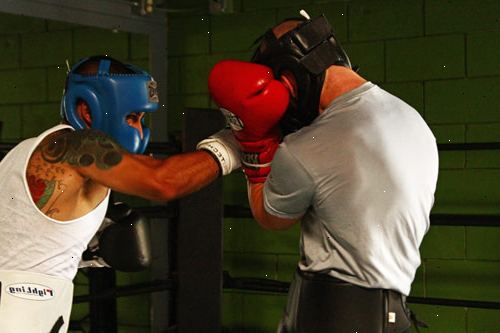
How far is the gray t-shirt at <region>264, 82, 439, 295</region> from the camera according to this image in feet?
6.41

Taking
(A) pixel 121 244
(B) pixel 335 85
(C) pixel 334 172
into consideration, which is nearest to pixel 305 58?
(B) pixel 335 85

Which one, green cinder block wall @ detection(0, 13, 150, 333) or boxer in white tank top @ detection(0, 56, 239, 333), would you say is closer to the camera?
boxer in white tank top @ detection(0, 56, 239, 333)

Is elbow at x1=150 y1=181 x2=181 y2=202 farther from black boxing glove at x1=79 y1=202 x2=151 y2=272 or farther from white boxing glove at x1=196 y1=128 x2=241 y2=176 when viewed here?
black boxing glove at x1=79 y1=202 x2=151 y2=272

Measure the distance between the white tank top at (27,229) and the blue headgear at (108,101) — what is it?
0.21 m

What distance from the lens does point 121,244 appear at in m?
2.48

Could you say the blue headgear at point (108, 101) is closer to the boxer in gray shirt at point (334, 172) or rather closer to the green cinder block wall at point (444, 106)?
the boxer in gray shirt at point (334, 172)

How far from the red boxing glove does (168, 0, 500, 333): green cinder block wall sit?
1.47 meters

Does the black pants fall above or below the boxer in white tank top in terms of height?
Result: below

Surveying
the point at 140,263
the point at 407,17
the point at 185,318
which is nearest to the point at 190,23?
the point at 407,17

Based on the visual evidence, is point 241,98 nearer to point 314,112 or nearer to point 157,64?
point 314,112

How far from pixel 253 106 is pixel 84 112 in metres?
0.54

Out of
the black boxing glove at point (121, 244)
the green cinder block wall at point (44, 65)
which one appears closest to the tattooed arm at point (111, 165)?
the black boxing glove at point (121, 244)

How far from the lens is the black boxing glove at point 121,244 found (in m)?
2.48

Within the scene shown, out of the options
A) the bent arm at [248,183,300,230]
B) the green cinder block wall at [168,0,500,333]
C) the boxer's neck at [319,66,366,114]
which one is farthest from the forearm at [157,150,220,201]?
the green cinder block wall at [168,0,500,333]
